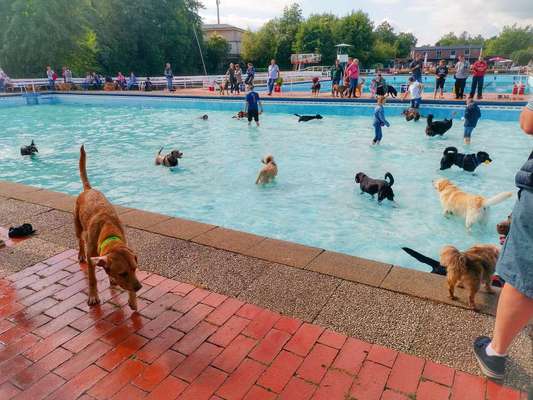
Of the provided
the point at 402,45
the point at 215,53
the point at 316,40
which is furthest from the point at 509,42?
the point at 215,53

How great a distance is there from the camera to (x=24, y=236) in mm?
4719

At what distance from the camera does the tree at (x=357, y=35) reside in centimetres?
7194

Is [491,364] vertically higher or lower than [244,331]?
higher

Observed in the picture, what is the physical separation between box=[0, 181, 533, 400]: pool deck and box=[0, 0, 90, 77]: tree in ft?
128

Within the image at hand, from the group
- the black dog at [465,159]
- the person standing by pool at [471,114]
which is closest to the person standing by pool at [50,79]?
the person standing by pool at [471,114]

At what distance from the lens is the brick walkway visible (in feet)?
7.90

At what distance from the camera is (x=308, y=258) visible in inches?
161

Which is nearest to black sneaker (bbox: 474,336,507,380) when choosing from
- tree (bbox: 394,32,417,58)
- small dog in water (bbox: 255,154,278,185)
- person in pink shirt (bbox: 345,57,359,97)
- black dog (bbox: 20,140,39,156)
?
small dog in water (bbox: 255,154,278,185)

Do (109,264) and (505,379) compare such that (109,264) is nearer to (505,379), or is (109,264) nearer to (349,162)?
(505,379)

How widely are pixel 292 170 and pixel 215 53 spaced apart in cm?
4897

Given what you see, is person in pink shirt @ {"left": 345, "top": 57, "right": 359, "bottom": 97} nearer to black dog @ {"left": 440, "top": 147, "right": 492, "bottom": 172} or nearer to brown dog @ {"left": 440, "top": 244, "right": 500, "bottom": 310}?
black dog @ {"left": 440, "top": 147, "right": 492, "bottom": 172}

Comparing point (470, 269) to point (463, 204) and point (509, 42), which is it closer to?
point (463, 204)

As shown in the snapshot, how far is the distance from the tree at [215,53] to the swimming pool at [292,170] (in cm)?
3705

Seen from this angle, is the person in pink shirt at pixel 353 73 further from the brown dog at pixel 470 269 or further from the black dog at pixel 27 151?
the brown dog at pixel 470 269
